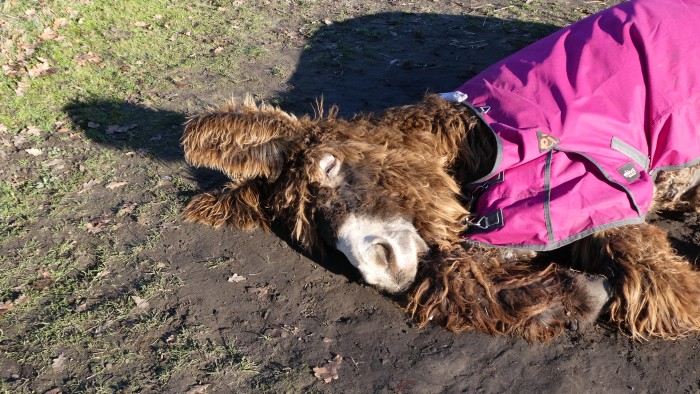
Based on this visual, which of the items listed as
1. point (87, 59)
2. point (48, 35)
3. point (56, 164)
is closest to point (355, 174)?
point (56, 164)

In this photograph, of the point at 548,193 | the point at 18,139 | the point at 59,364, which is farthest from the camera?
the point at 18,139

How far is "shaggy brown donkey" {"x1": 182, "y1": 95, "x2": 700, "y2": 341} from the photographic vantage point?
3.55 metres

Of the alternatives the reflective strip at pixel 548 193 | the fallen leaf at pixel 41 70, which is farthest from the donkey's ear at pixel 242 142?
the fallen leaf at pixel 41 70

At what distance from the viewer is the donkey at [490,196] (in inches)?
141

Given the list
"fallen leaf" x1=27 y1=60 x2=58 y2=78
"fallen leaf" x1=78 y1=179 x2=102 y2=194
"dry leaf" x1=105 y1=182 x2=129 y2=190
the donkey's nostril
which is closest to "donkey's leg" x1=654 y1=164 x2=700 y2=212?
the donkey's nostril

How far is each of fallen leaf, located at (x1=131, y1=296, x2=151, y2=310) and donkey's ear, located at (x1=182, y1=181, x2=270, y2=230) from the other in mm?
824

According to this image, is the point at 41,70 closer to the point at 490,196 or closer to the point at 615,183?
the point at 490,196

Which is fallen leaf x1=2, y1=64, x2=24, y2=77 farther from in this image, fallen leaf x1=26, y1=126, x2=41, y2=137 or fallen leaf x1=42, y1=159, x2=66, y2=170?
fallen leaf x1=42, y1=159, x2=66, y2=170

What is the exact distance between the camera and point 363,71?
693 centimetres

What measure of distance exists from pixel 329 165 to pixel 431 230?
0.73 meters

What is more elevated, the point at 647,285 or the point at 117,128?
the point at 647,285

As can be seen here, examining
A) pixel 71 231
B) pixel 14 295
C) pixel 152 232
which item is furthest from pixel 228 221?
pixel 14 295

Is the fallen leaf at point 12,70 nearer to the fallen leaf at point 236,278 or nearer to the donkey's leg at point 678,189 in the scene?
the fallen leaf at point 236,278

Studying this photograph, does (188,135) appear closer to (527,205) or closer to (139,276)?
(139,276)
